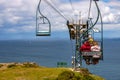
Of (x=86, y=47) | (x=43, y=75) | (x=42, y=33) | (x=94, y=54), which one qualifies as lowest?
(x=43, y=75)

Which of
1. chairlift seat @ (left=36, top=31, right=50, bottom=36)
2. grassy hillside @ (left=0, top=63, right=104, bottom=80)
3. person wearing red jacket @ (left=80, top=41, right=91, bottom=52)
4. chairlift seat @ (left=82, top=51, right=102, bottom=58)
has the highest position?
chairlift seat @ (left=36, top=31, right=50, bottom=36)

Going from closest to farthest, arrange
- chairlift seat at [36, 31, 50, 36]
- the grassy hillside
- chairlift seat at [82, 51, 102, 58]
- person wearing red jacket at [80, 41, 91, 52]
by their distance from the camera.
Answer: chairlift seat at [36, 31, 50, 36] < chairlift seat at [82, 51, 102, 58] < person wearing red jacket at [80, 41, 91, 52] < the grassy hillside

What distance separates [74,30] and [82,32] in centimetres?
153

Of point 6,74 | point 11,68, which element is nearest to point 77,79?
point 6,74

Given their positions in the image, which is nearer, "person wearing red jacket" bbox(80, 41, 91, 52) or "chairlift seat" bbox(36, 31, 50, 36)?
"chairlift seat" bbox(36, 31, 50, 36)

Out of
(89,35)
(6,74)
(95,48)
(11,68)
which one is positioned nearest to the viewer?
(95,48)

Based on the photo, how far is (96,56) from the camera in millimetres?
53688

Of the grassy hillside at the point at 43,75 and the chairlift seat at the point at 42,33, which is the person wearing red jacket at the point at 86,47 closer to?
the grassy hillside at the point at 43,75

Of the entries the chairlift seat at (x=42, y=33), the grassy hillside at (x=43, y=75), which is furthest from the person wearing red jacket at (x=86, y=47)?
the chairlift seat at (x=42, y=33)

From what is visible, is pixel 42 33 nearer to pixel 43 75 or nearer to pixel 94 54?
pixel 94 54

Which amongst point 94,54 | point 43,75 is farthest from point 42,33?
point 43,75

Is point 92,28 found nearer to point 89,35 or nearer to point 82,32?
point 89,35

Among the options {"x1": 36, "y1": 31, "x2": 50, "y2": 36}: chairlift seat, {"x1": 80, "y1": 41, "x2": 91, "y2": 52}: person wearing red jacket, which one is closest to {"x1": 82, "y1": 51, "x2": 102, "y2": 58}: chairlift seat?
{"x1": 80, "y1": 41, "x2": 91, "y2": 52}: person wearing red jacket

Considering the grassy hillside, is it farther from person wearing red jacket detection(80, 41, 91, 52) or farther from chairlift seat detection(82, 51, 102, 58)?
person wearing red jacket detection(80, 41, 91, 52)
